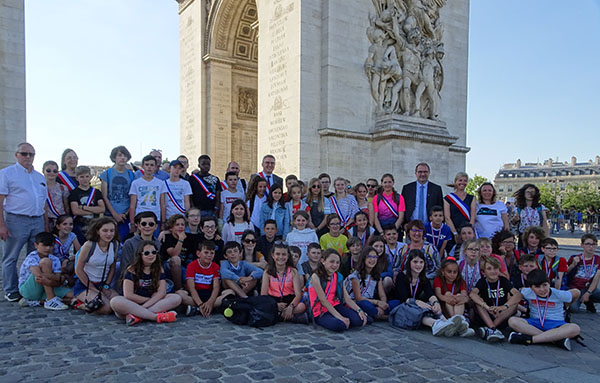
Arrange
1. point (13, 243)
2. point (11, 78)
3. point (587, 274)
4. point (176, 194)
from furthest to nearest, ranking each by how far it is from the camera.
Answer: point (11, 78) < point (176, 194) < point (587, 274) < point (13, 243)

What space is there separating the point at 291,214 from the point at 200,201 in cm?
164

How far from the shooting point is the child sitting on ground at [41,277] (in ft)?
19.9

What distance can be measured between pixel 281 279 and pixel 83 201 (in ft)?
10.8

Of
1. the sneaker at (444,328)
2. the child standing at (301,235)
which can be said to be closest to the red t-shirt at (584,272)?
the sneaker at (444,328)

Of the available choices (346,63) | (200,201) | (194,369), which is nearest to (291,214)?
(200,201)

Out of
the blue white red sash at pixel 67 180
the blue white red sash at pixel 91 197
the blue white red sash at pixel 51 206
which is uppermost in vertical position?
the blue white red sash at pixel 67 180

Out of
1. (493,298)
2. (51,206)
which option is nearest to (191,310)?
(51,206)

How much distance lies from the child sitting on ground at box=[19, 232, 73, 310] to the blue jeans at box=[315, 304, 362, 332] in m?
3.55

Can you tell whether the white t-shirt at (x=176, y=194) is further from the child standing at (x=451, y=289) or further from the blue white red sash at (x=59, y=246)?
the child standing at (x=451, y=289)

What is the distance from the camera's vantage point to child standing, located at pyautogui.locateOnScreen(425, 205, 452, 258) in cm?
699

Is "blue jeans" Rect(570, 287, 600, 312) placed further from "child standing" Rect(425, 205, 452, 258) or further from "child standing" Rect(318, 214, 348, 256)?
"child standing" Rect(318, 214, 348, 256)

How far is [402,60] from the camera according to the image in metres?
14.6

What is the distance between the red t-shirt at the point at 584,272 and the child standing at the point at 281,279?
4.43m

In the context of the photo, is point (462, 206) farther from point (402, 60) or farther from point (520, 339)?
point (402, 60)
